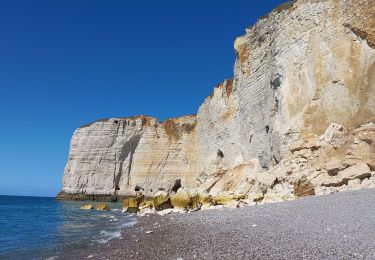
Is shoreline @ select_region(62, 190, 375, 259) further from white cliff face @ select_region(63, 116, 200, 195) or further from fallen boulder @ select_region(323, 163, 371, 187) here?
white cliff face @ select_region(63, 116, 200, 195)

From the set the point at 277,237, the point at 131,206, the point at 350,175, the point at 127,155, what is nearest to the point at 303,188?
the point at 350,175

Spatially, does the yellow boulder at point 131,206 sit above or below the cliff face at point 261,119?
below

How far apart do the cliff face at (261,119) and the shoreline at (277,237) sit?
618 cm

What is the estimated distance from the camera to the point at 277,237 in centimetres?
843

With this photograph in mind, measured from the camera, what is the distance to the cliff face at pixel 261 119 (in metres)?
20.0

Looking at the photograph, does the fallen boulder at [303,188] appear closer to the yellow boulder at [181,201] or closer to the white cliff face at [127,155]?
the yellow boulder at [181,201]

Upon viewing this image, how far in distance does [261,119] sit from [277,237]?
20.8m

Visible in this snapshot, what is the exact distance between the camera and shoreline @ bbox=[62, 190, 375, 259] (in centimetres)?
711

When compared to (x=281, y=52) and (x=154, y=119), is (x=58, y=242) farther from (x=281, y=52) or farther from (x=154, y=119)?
(x=154, y=119)

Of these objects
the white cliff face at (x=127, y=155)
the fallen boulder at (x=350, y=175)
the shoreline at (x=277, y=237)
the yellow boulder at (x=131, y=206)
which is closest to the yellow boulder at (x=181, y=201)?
the yellow boulder at (x=131, y=206)

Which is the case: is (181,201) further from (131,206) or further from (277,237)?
(277,237)

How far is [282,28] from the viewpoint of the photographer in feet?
84.1

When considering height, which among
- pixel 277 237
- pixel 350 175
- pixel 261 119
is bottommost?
pixel 277 237

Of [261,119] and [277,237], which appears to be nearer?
[277,237]
